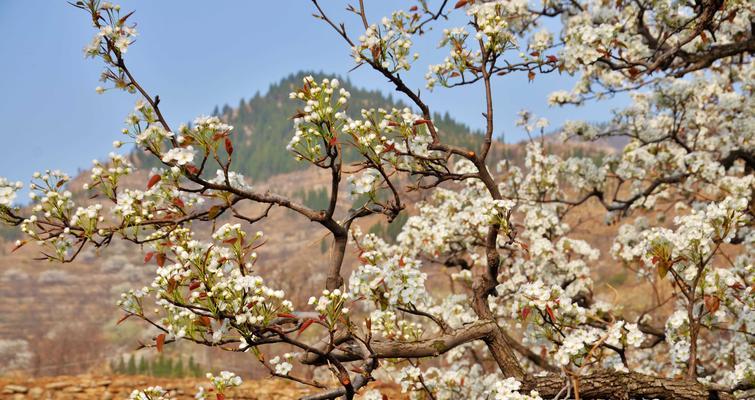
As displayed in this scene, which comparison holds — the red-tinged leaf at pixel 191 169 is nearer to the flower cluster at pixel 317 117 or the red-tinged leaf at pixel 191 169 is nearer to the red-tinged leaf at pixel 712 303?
the flower cluster at pixel 317 117

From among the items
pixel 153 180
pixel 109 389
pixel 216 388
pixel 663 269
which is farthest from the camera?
pixel 109 389

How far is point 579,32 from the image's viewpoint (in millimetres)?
6164

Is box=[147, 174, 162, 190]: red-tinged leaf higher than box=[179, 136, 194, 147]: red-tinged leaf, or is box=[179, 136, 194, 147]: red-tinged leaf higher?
box=[179, 136, 194, 147]: red-tinged leaf

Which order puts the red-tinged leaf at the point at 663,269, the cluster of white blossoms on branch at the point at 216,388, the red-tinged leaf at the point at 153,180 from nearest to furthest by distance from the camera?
1. the red-tinged leaf at the point at 153,180
2. the cluster of white blossoms on branch at the point at 216,388
3. the red-tinged leaf at the point at 663,269

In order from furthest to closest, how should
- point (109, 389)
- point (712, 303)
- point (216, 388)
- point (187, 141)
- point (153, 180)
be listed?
1. point (109, 389)
2. point (712, 303)
3. point (216, 388)
4. point (153, 180)
5. point (187, 141)

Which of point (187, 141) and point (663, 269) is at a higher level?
point (187, 141)

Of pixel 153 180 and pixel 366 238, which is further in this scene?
pixel 366 238

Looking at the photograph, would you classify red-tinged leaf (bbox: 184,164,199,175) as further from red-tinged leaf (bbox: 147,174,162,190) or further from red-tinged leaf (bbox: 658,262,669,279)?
red-tinged leaf (bbox: 658,262,669,279)

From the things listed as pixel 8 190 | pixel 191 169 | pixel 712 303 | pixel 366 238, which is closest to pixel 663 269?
pixel 712 303

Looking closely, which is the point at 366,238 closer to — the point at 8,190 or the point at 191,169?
the point at 191,169

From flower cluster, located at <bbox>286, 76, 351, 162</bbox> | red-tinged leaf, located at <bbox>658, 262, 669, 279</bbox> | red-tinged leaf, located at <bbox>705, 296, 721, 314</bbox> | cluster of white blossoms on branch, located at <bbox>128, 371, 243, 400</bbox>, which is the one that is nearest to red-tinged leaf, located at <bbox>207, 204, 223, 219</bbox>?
flower cluster, located at <bbox>286, 76, 351, 162</bbox>

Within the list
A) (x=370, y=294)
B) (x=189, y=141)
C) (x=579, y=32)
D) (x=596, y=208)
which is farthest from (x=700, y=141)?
(x=596, y=208)

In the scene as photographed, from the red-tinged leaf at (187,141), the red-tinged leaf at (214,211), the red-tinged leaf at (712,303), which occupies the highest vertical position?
the red-tinged leaf at (187,141)

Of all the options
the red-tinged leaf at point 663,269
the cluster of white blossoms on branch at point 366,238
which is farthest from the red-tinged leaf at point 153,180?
the red-tinged leaf at point 663,269
